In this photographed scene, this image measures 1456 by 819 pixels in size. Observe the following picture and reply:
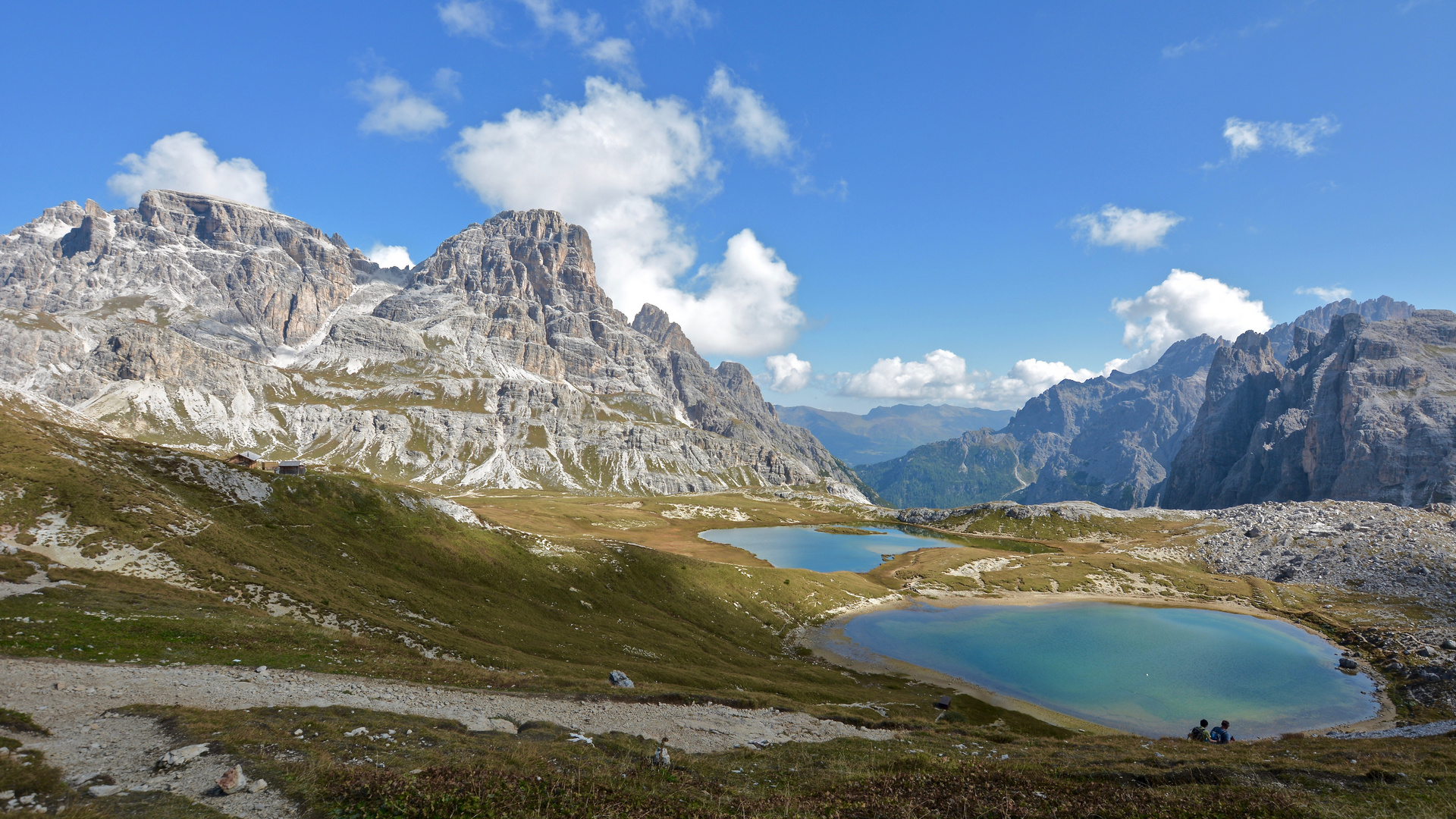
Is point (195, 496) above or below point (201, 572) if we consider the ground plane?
above

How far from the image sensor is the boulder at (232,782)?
14844 millimetres

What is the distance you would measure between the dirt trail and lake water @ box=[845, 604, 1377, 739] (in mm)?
39640

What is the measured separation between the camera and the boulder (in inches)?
584

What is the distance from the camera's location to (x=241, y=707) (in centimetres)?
2289

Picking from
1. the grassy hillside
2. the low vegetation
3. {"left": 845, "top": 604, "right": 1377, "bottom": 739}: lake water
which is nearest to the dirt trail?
the low vegetation

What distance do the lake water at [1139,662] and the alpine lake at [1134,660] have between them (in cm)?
21

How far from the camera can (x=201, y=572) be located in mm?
40469

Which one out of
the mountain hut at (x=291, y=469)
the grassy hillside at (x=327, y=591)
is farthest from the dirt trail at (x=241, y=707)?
the mountain hut at (x=291, y=469)

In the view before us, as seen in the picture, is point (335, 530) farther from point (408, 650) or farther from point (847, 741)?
point (847, 741)

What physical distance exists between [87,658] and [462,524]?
153ft

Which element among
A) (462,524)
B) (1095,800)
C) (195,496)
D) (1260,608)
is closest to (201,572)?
(195,496)

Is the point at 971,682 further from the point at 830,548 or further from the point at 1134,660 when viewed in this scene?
the point at 830,548

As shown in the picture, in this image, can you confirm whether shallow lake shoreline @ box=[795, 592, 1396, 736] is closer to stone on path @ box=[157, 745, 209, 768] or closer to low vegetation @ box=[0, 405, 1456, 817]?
low vegetation @ box=[0, 405, 1456, 817]

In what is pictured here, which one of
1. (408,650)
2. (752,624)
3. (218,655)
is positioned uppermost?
(218,655)
